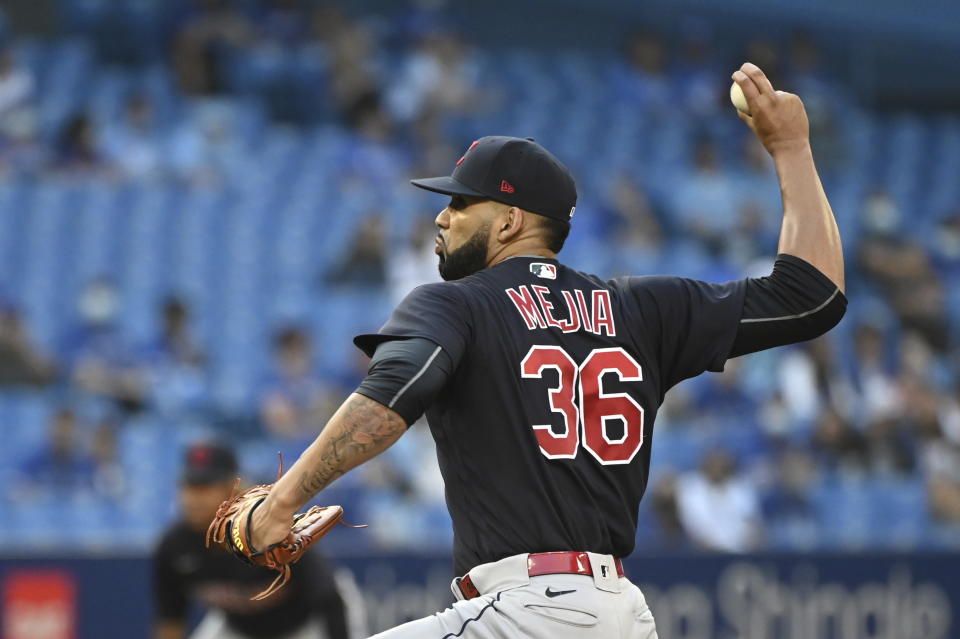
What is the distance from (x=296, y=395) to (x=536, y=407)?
22.6 feet

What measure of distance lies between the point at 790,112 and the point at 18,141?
9.38 m

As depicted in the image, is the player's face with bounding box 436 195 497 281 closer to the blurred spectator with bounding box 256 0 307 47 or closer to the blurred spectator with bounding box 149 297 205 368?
the blurred spectator with bounding box 149 297 205 368

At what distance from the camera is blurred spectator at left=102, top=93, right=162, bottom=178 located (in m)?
12.1

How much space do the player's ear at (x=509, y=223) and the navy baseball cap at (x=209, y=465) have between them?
2561 millimetres

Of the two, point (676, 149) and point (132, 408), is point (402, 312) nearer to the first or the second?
point (132, 408)

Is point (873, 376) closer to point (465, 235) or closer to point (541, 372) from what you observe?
point (465, 235)

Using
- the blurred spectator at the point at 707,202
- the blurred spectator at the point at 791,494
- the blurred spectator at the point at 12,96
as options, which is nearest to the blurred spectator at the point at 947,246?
the blurred spectator at the point at 707,202

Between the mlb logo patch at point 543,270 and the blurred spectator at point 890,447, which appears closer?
the mlb logo patch at point 543,270

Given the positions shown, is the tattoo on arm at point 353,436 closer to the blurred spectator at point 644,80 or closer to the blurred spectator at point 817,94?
the blurred spectator at point 644,80

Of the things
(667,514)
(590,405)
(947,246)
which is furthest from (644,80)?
(590,405)

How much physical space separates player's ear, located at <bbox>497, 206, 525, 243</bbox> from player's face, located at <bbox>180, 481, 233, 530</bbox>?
250 cm

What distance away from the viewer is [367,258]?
38.0ft

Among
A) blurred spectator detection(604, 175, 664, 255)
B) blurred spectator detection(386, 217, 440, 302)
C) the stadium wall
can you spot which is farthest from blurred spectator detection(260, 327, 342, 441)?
blurred spectator detection(604, 175, 664, 255)

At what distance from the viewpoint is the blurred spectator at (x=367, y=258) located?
11.5m
